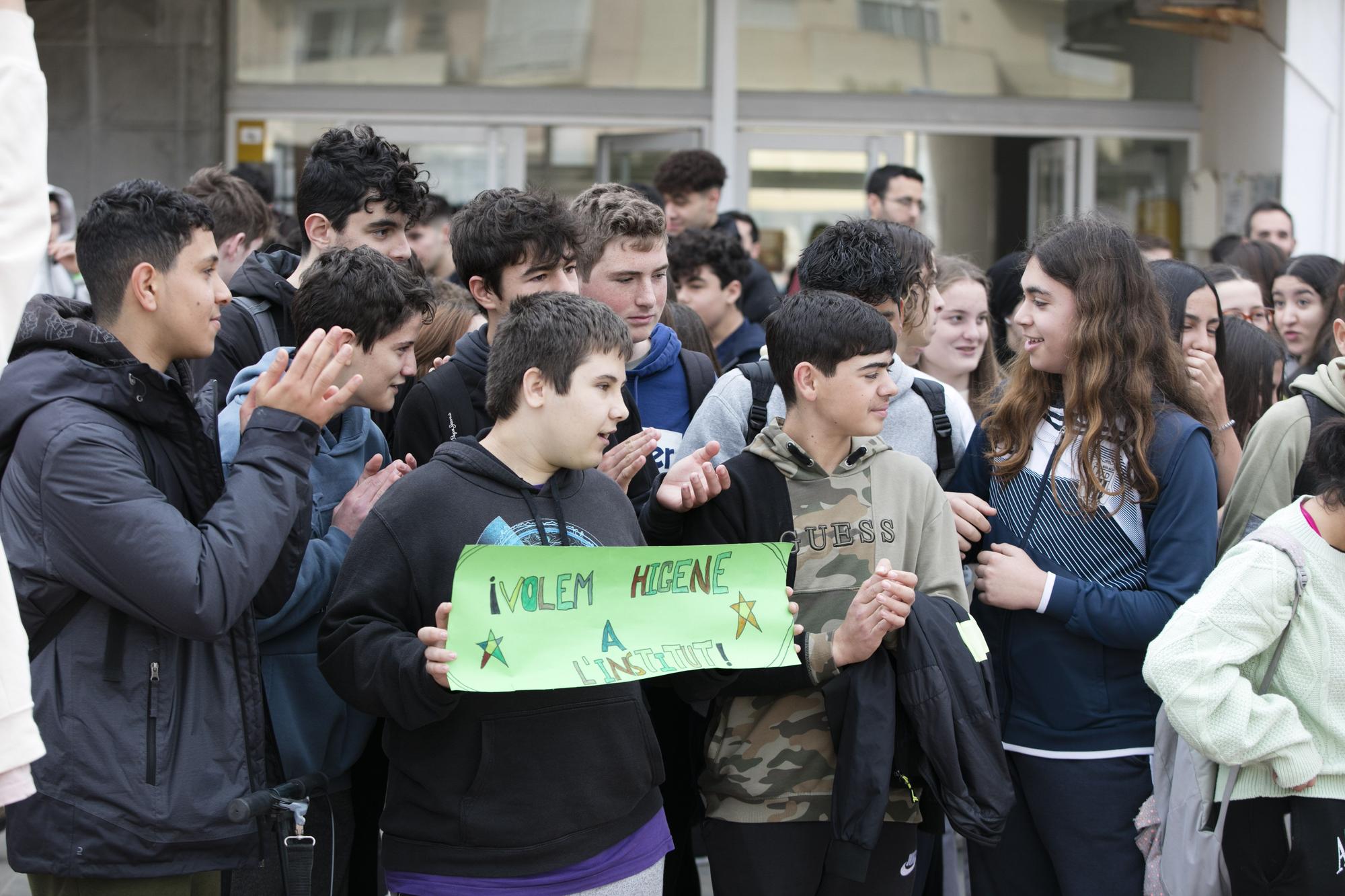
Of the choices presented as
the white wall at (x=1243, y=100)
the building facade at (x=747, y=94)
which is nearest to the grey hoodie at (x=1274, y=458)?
the building facade at (x=747, y=94)

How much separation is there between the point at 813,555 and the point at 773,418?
46 centimetres

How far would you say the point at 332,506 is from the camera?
10.1ft

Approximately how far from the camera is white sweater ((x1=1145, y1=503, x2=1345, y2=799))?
109 inches

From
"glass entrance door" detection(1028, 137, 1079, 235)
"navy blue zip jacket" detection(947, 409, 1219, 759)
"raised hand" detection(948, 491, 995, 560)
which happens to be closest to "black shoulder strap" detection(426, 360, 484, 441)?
"raised hand" detection(948, 491, 995, 560)

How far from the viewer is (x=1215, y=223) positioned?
10891 millimetres

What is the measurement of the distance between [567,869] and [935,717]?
2.71 ft

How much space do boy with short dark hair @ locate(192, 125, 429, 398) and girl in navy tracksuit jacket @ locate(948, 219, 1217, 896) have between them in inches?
69.5

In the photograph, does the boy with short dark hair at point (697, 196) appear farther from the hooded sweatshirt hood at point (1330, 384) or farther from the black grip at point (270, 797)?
the black grip at point (270, 797)

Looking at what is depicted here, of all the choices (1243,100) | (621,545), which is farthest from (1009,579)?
(1243,100)

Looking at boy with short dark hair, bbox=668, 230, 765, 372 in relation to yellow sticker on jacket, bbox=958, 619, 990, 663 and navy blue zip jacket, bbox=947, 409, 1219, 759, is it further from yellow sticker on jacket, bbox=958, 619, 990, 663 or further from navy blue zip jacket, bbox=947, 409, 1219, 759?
yellow sticker on jacket, bbox=958, 619, 990, 663

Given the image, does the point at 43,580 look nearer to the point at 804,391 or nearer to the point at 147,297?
the point at 147,297

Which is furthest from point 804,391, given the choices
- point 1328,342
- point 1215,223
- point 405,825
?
point 1215,223

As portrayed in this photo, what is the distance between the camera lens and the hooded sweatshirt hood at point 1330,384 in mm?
3514

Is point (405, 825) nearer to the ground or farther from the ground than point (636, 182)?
nearer to the ground
